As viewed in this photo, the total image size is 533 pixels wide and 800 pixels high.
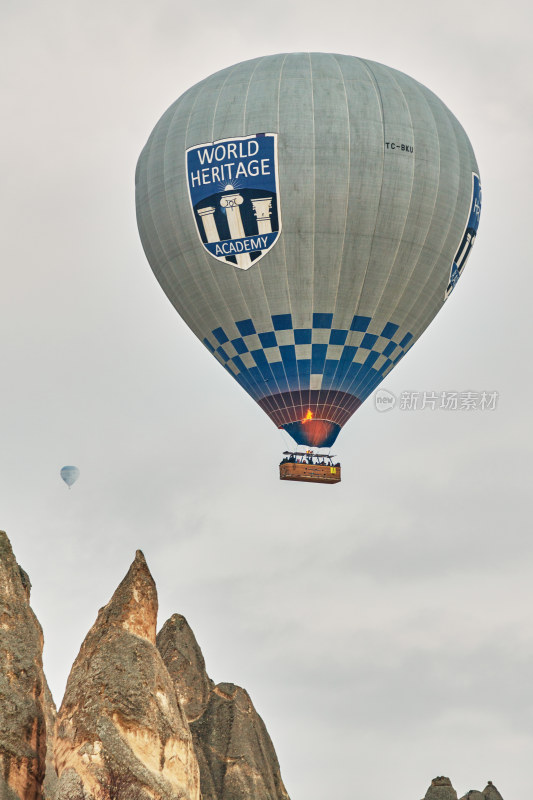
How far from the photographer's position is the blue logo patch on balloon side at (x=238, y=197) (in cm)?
5822

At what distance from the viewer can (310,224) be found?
191 ft

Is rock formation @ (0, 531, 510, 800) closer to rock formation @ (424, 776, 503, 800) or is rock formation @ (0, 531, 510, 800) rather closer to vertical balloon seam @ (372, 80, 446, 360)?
rock formation @ (424, 776, 503, 800)

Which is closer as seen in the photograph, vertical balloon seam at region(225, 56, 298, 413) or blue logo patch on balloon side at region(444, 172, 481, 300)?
vertical balloon seam at region(225, 56, 298, 413)

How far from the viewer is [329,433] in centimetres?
5978

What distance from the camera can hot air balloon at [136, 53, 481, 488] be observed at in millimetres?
58281

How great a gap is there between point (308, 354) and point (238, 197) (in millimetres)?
6714

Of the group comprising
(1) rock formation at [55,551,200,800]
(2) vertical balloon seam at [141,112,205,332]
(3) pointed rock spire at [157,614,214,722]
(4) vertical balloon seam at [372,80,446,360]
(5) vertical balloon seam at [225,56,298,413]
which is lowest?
(1) rock formation at [55,551,200,800]

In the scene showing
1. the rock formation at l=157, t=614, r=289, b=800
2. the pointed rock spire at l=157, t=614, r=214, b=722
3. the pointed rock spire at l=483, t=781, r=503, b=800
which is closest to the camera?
the rock formation at l=157, t=614, r=289, b=800

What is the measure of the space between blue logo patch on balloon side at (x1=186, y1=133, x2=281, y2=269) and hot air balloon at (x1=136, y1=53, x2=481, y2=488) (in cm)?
5

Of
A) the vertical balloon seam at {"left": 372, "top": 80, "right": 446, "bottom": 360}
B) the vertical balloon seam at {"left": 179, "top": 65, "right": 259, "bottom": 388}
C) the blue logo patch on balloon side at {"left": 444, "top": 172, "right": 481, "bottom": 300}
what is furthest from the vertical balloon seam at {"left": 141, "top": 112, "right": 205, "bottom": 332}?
the blue logo patch on balloon side at {"left": 444, "top": 172, "right": 481, "bottom": 300}

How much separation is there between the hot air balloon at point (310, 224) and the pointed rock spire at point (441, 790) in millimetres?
14023

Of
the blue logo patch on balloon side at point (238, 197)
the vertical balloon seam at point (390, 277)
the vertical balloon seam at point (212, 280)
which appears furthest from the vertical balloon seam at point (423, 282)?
the vertical balloon seam at point (212, 280)

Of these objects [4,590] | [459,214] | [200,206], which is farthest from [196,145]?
[4,590]

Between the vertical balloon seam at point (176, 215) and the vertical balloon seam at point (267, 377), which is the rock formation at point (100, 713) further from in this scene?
the vertical balloon seam at point (176, 215)
